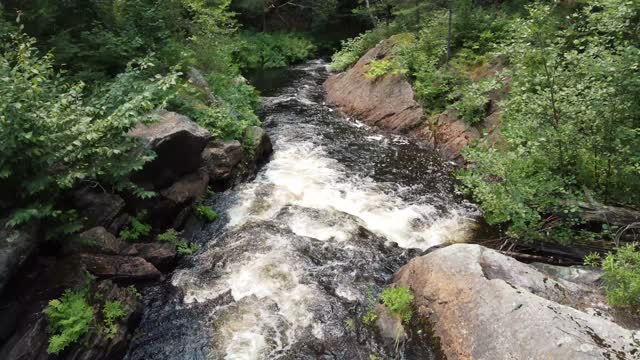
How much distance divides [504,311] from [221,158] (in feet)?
23.8

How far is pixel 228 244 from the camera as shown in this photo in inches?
319

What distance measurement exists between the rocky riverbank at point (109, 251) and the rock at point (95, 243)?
1cm

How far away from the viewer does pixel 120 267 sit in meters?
6.73

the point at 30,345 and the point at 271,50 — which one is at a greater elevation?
the point at 30,345

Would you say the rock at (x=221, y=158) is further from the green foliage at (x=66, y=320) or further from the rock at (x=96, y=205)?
the green foliage at (x=66, y=320)

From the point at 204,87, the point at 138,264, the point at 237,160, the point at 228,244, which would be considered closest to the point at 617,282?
the point at 228,244

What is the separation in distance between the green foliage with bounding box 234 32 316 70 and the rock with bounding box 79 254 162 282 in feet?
68.7

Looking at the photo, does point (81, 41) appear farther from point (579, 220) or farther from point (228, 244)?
point (579, 220)

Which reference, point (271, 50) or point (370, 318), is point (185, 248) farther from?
point (271, 50)

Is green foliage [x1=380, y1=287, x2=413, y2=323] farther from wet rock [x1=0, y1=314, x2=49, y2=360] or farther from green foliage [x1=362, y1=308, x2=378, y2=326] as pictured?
wet rock [x1=0, y1=314, x2=49, y2=360]

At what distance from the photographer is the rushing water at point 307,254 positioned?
5.95 metres

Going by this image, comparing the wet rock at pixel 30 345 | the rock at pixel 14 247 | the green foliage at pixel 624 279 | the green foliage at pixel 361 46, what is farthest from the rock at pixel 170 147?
the green foliage at pixel 361 46

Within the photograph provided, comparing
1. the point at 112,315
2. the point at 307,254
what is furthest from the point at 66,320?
the point at 307,254

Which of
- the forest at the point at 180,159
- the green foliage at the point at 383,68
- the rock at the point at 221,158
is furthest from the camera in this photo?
Result: the green foliage at the point at 383,68
